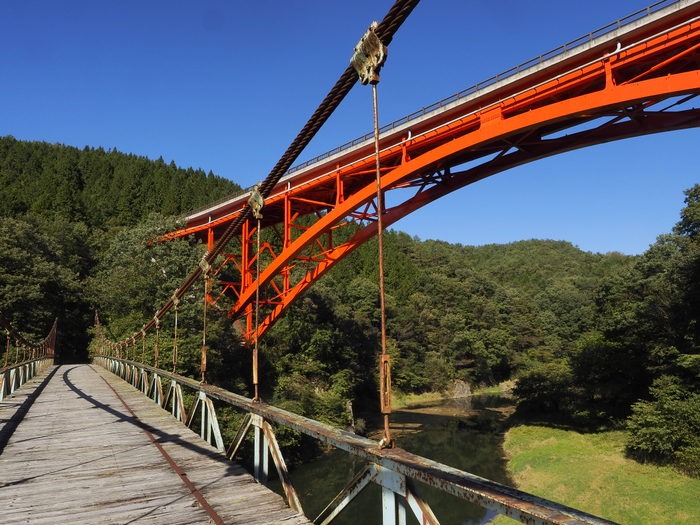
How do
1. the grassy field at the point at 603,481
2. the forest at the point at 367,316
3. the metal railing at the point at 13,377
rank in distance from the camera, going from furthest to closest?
the forest at the point at 367,316
the grassy field at the point at 603,481
the metal railing at the point at 13,377

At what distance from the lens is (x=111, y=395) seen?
12.6 metres

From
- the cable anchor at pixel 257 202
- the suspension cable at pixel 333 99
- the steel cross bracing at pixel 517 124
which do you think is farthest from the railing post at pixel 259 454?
the steel cross bracing at pixel 517 124

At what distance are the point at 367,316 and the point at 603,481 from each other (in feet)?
97.0

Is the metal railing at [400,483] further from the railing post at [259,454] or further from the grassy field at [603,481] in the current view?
the grassy field at [603,481]

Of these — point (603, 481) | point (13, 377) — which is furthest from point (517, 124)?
point (13, 377)

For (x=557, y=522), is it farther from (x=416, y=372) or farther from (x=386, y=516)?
(x=416, y=372)

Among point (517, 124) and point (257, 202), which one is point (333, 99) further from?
point (517, 124)

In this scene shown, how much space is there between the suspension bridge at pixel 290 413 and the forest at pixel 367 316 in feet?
14.3

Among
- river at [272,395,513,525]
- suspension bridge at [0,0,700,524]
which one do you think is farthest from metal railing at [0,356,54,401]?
river at [272,395,513,525]

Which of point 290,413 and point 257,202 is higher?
point 257,202

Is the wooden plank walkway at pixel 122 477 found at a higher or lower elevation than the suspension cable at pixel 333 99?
lower

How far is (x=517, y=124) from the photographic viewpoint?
1455cm

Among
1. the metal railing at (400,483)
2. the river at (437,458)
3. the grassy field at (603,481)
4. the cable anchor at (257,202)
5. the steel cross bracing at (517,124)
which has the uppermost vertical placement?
the steel cross bracing at (517,124)

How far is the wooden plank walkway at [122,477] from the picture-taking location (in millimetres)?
3916
